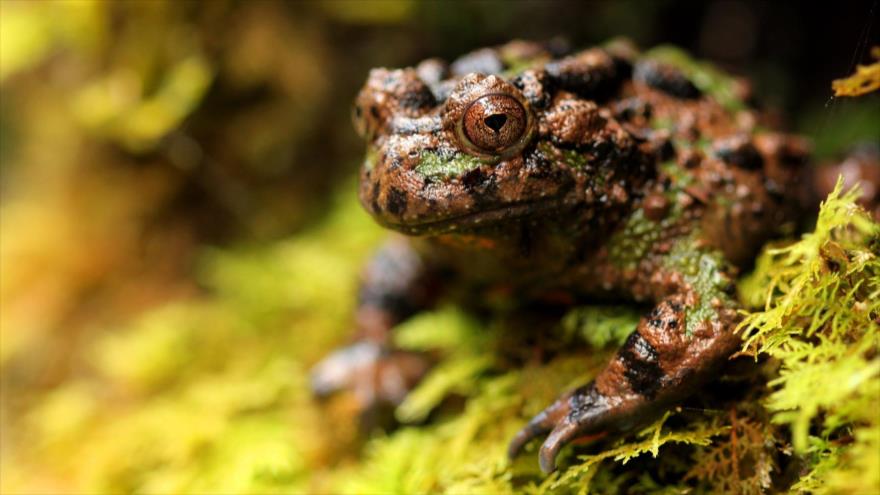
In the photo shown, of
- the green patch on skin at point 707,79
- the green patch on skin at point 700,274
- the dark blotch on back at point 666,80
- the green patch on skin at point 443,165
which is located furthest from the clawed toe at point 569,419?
the green patch on skin at point 707,79

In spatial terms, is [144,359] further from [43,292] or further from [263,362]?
[43,292]

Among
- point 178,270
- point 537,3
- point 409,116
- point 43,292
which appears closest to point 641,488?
point 409,116

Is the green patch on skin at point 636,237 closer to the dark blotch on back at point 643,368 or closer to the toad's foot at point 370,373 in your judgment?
the dark blotch on back at point 643,368

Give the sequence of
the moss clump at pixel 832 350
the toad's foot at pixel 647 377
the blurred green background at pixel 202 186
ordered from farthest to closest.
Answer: the blurred green background at pixel 202 186, the toad's foot at pixel 647 377, the moss clump at pixel 832 350

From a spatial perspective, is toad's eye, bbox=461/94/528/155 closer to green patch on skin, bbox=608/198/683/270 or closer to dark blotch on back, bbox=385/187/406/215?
dark blotch on back, bbox=385/187/406/215

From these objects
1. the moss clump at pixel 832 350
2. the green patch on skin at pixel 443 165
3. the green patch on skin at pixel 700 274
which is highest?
the green patch on skin at pixel 443 165

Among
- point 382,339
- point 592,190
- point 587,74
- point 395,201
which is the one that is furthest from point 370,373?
point 587,74

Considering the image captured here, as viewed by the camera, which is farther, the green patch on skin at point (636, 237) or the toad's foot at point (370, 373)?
the toad's foot at point (370, 373)
